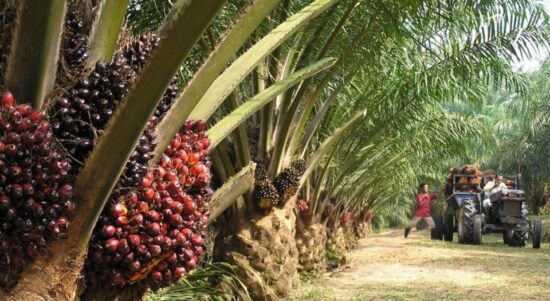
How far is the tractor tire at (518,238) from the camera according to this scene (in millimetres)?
12791

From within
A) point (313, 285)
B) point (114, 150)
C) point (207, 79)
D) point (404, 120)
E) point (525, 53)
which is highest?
point (525, 53)

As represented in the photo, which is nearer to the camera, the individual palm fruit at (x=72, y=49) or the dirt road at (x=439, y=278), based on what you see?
the individual palm fruit at (x=72, y=49)

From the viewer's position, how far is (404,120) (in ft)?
32.1

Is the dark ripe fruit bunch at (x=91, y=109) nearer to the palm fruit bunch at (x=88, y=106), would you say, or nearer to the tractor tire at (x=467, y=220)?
the palm fruit bunch at (x=88, y=106)

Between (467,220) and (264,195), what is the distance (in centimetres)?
938

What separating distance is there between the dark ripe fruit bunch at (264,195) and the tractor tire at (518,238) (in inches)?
361

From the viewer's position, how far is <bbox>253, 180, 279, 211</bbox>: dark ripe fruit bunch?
529 centimetres

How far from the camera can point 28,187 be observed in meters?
1.71

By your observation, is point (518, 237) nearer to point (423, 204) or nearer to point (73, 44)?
A: point (423, 204)

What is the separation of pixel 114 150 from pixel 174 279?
2.25 ft

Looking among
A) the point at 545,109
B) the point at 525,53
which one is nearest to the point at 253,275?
the point at 525,53

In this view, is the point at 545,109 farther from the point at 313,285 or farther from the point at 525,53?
the point at 313,285

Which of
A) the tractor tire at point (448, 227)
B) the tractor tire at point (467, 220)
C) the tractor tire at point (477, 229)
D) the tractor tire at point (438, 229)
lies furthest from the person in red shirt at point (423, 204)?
the tractor tire at point (477, 229)

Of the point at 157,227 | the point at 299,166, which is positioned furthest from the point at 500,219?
the point at 157,227
